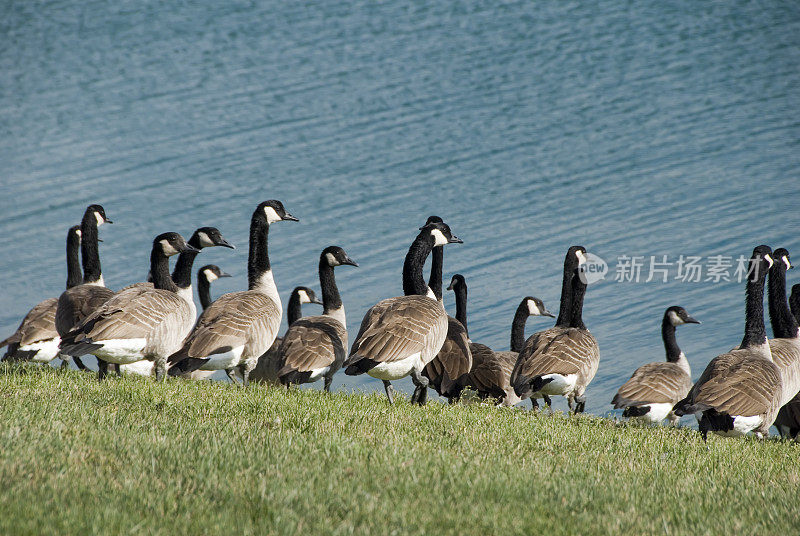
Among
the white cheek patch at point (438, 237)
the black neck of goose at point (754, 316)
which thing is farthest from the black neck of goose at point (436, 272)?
the black neck of goose at point (754, 316)

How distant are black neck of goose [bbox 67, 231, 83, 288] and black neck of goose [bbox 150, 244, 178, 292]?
335 centimetres

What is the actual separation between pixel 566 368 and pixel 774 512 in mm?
4928

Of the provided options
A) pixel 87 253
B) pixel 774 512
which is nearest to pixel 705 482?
pixel 774 512

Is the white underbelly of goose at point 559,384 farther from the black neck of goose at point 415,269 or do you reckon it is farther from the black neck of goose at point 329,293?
the black neck of goose at point 329,293

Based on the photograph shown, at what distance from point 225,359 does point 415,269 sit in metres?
2.67

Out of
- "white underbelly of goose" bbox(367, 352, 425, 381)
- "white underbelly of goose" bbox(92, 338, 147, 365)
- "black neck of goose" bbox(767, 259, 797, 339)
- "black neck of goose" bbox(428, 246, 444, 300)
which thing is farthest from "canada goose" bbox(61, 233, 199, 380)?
"black neck of goose" bbox(767, 259, 797, 339)

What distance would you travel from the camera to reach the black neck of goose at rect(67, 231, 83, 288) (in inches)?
560

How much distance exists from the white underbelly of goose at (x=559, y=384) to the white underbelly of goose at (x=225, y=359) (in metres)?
3.73

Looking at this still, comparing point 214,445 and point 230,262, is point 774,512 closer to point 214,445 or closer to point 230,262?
point 214,445

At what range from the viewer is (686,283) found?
18156 mm

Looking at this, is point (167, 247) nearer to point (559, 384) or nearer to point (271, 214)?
point (271, 214)

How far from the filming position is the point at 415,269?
36.6 feet

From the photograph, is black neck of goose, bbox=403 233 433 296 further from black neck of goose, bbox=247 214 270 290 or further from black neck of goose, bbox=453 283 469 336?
black neck of goose, bbox=453 283 469 336

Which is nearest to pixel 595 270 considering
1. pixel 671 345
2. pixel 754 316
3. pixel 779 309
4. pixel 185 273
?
pixel 671 345
